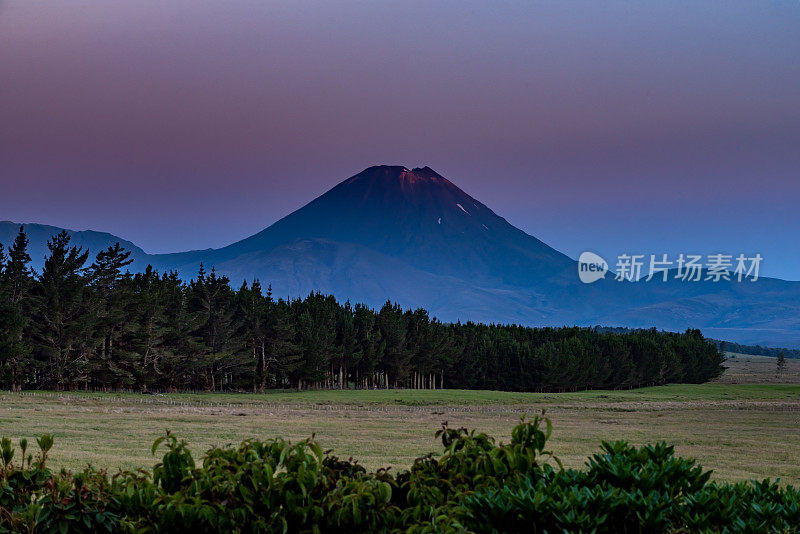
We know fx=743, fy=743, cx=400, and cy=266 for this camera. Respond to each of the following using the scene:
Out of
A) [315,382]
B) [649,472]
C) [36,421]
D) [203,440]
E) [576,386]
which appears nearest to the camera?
[649,472]

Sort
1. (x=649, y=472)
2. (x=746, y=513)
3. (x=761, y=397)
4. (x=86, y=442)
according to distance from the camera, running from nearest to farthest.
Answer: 1. (x=746, y=513)
2. (x=649, y=472)
3. (x=86, y=442)
4. (x=761, y=397)

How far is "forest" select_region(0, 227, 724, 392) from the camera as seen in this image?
68.7 metres

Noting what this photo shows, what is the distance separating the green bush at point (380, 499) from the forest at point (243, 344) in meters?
64.2

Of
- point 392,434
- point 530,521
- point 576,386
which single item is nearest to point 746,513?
point 530,521

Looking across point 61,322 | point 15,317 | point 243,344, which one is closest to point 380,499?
point 15,317

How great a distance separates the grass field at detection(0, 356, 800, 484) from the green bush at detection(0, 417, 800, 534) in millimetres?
15701

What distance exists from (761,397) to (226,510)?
3842 inches

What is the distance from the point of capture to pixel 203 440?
3042 cm

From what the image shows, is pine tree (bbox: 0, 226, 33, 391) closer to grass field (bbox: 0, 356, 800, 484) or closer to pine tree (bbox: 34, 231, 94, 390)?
pine tree (bbox: 34, 231, 94, 390)

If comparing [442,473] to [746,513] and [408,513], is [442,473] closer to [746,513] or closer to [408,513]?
[408,513]

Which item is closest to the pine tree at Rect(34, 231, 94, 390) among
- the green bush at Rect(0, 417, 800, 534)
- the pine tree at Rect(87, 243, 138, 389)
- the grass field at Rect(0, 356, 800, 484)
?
the pine tree at Rect(87, 243, 138, 389)

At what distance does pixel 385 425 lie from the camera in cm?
4284

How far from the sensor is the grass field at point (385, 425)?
2697cm

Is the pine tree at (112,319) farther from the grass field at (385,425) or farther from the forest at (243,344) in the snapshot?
the grass field at (385,425)
